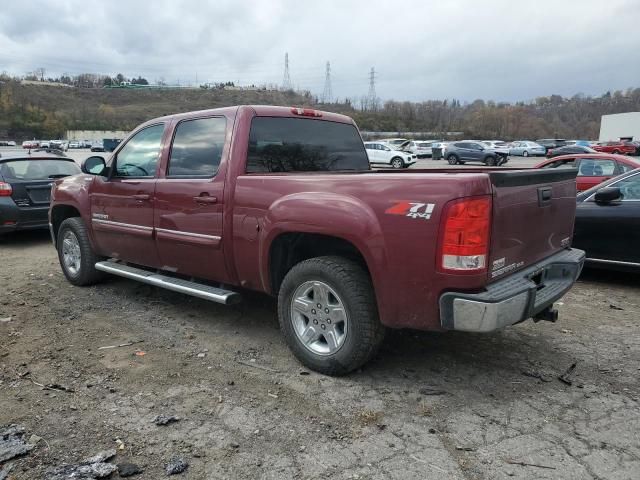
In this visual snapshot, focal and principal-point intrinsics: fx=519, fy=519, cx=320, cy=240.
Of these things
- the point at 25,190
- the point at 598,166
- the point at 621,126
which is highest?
the point at 25,190

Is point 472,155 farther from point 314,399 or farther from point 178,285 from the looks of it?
point 314,399

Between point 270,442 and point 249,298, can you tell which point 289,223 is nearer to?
point 270,442

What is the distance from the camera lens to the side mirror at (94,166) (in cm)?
535

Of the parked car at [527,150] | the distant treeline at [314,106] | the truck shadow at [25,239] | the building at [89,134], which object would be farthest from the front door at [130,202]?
the building at [89,134]

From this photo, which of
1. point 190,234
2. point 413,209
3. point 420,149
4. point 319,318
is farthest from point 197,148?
point 420,149

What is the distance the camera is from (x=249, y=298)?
18.0 feet

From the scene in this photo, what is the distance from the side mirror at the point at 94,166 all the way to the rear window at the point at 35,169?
4.01 meters

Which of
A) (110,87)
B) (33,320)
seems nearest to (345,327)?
(33,320)

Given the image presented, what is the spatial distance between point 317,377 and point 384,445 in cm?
90

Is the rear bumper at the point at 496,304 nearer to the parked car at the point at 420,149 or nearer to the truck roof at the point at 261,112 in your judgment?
the truck roof at the point at 261,112

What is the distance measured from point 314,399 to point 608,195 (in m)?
4.41

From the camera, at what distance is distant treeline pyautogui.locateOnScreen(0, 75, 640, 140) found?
9581 centimetres

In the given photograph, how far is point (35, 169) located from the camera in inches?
348

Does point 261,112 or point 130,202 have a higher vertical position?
point 261,112
